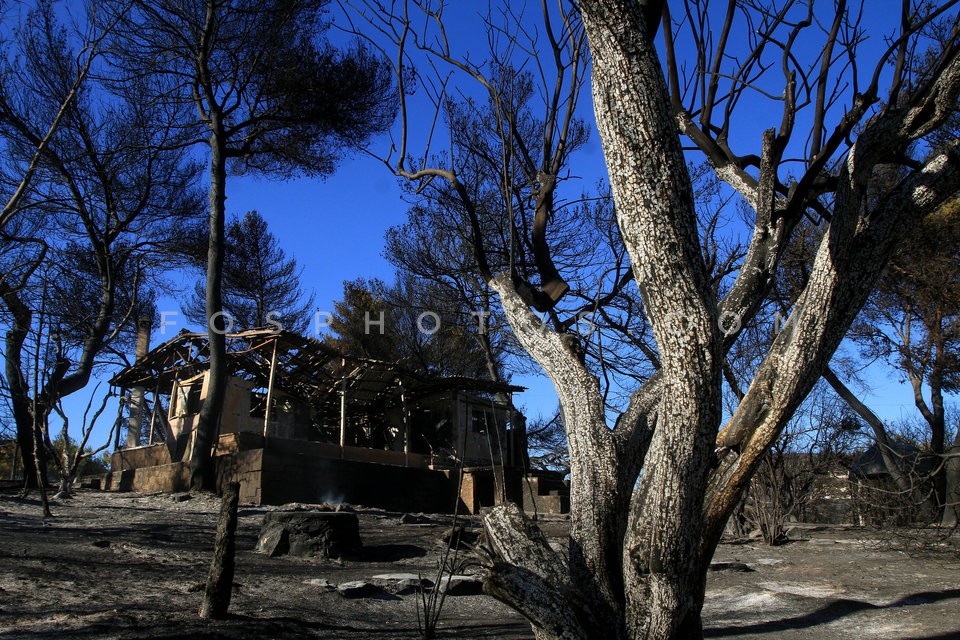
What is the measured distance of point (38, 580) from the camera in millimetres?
4305

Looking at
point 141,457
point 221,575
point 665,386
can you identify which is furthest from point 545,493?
point 665,386

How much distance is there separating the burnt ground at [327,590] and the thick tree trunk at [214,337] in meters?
3.15

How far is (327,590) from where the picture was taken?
5.04 m

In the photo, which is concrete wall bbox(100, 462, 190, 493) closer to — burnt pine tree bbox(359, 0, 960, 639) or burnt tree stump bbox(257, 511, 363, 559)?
burnt tree stump bbox(257, 511, 363, 559)

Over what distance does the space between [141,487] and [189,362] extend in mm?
2580

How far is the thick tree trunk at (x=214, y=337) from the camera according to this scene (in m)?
11.5

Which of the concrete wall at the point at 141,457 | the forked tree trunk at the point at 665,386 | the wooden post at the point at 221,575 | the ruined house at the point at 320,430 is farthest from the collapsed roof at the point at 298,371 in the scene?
the forked tree trunk at the point at 665,386

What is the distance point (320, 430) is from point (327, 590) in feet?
46.0

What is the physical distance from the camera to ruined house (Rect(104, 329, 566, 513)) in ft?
39.9

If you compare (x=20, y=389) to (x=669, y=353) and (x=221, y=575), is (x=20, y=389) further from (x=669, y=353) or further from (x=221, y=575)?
(x=669, y=353)

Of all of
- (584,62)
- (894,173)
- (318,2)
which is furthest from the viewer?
(318,2)

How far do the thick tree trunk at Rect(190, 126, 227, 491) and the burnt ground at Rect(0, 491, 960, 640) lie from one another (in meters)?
3.15

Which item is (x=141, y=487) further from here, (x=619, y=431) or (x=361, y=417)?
(x=619, y=431)

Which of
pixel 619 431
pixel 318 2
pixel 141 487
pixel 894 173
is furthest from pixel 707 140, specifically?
pixel 141 487
